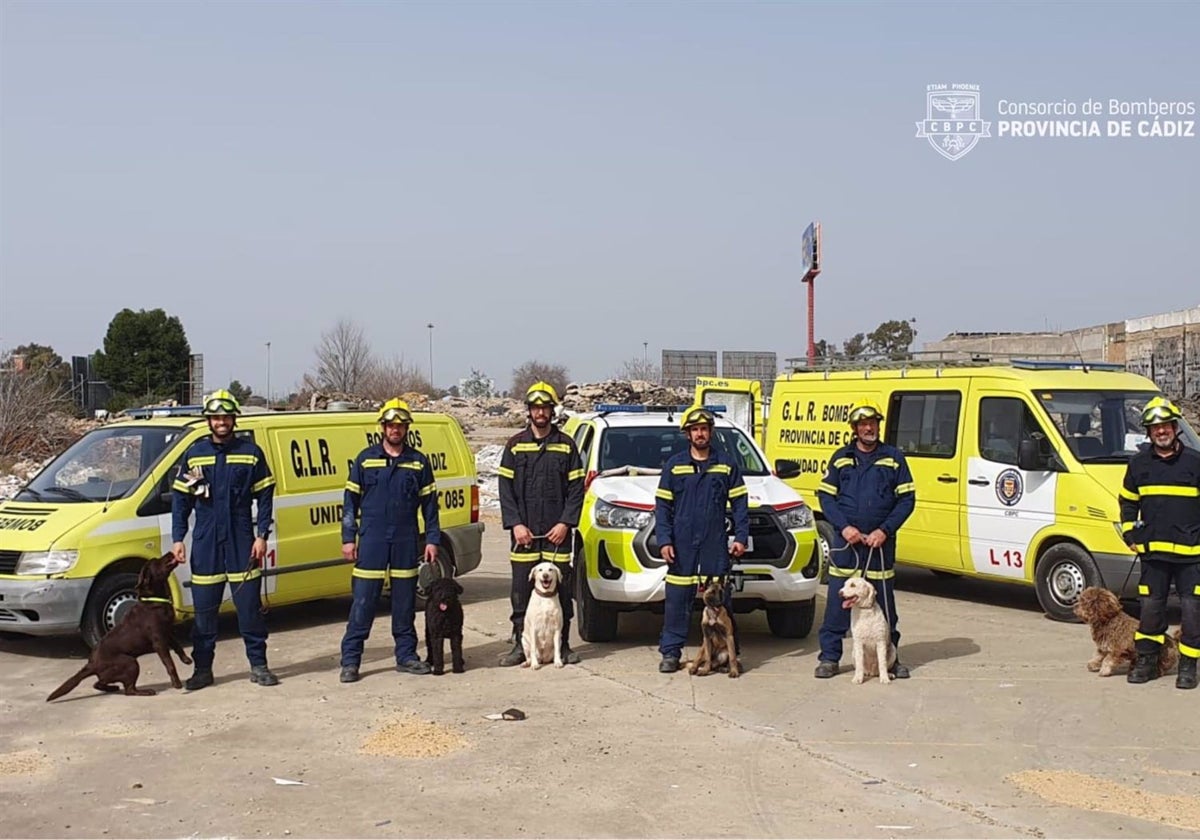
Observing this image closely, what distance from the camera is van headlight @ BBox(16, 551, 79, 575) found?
874 centimetres

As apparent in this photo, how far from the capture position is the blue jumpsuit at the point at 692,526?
335 inches

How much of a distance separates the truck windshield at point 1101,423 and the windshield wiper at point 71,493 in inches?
327

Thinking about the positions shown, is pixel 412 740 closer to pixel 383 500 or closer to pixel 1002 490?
pixel 383 500

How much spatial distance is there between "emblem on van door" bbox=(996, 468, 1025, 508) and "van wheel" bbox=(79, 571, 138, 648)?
7561 millimetres

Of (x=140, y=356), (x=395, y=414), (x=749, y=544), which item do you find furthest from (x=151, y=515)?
(x=140, y=356)

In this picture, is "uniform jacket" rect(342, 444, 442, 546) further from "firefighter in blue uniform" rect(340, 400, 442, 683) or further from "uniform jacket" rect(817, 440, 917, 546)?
"uniform jacket" rect(817, 440, 917, 546)

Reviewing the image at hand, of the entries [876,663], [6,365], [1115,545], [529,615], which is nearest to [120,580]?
[529,615]

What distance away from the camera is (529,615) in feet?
28.7

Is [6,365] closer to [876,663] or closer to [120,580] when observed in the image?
[120,580]

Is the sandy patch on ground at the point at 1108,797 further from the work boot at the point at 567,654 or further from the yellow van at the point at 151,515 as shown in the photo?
the yellow van at the point at 151,515

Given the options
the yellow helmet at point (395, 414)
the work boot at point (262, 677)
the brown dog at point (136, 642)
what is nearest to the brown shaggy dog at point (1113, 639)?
the yellow helmet at point (395, 414)

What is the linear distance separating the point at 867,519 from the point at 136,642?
512 centimetres

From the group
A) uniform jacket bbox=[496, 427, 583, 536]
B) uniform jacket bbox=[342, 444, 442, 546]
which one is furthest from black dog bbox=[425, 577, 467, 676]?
uniform jacket bbox=[496, 427, 583, 536]

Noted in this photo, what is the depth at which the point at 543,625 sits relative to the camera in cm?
870
